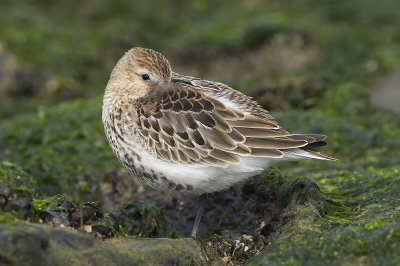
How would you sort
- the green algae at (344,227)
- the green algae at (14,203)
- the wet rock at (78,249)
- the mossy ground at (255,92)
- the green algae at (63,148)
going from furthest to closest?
the green algae at (63,148), the mossy ground at (255,92), the green algae at (344,227), the green algae at (14,203), the wet rock at (78,249)

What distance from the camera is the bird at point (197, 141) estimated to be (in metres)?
5.02

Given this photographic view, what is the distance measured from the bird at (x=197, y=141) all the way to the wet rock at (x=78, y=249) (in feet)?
2.81

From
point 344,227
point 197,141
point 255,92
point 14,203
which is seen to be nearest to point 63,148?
point 197,141

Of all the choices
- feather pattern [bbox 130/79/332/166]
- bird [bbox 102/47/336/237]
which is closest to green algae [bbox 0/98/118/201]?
bird [bbox 102/47/336/237]

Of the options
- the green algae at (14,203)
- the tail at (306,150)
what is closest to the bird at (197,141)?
the tail at (306,150)

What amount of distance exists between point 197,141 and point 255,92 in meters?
4.06

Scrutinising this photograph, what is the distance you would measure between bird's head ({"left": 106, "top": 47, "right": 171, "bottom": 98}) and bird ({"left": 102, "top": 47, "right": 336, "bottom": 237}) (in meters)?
0.21

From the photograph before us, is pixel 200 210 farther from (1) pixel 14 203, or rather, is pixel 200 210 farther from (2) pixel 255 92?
(2) pixel 255 92

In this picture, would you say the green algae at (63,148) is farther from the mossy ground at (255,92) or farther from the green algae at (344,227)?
the green algae at (344,227)

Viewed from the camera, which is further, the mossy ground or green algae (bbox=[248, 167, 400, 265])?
the mossy ground

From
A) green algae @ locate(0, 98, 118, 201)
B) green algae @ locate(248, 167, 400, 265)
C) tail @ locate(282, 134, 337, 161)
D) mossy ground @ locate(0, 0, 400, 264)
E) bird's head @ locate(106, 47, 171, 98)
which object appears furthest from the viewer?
green algae @ locate(0, 98, 118, 201)

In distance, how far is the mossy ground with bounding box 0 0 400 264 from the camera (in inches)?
179

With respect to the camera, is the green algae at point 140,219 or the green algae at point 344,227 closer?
the green algae at point 344,227

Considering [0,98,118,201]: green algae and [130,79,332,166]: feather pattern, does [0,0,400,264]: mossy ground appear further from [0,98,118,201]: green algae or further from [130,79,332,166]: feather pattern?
[130,79,332,166]: feather pattern
